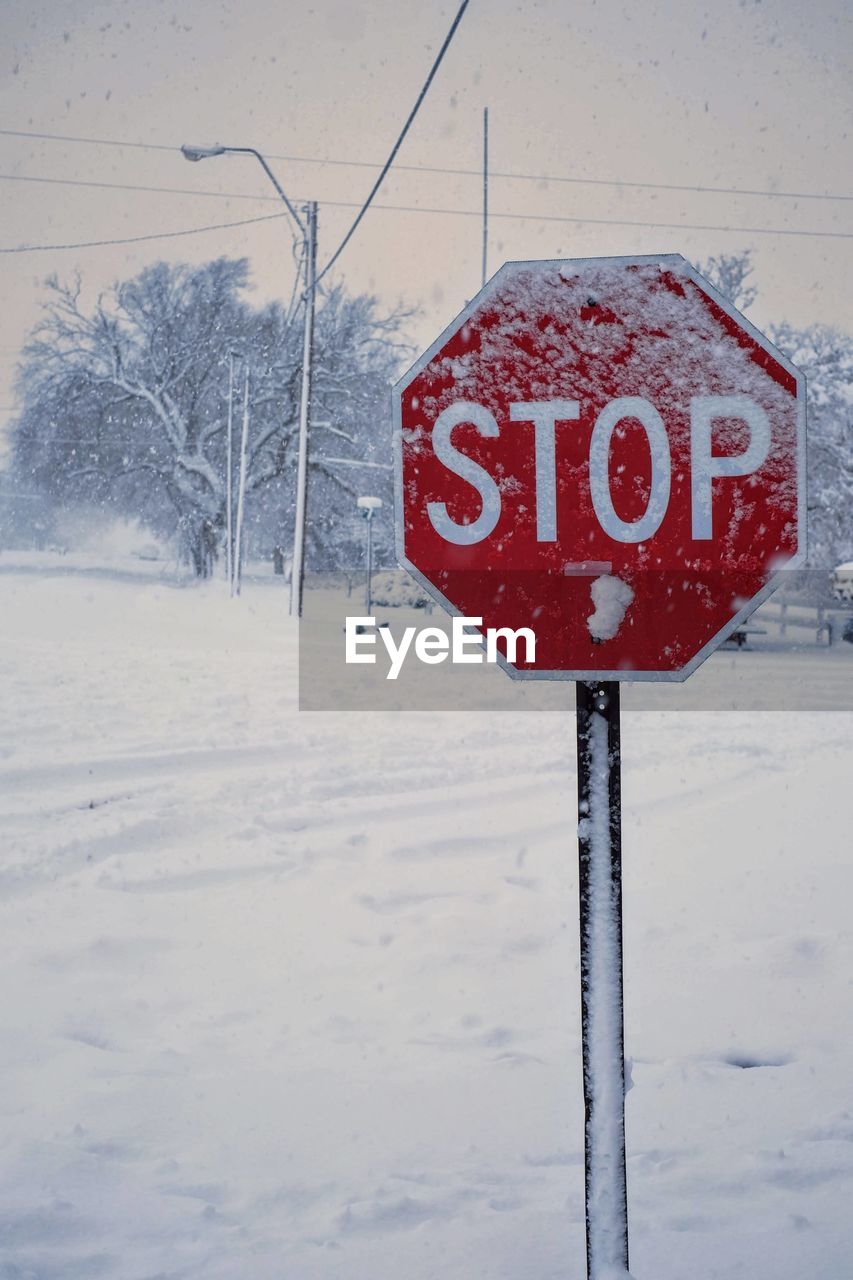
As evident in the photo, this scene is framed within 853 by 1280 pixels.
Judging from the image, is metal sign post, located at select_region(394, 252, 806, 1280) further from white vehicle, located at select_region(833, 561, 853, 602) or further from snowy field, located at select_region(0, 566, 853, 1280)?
white vehicle, located at select_region(833, 561, 853, 602)

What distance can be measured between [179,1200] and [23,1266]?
1.27ft

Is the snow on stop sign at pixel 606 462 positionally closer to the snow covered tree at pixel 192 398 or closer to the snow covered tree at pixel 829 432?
the snow covered tree at pixel 192 398

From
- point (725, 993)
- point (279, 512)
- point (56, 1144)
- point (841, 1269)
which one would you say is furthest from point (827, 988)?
point (279, 512)

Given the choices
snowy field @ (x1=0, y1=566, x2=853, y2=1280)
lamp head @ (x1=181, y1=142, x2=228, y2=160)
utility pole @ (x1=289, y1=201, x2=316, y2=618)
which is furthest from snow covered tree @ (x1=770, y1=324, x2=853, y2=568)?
snowy field @ (x1=0, y1=566, x2=853, y2=1280)

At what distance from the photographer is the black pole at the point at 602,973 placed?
1924 millimetres

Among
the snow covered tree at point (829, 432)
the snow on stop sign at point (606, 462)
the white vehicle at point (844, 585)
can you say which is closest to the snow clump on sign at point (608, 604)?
the snow on stop sign at point (606, 462)

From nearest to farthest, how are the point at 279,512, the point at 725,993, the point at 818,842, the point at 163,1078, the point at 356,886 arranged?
1. the point at 163,1078
2. the point at 725,993
3. the point at 356,886
4. the point at 818,842
5. the point at 279,512

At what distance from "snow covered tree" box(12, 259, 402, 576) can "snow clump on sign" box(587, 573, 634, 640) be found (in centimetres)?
3626

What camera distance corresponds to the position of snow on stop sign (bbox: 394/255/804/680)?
1.86 metres

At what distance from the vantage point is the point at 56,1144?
2.95 metres

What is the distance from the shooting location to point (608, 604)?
→ 189 cm

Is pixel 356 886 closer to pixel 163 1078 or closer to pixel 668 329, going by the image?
pixel 163 1078

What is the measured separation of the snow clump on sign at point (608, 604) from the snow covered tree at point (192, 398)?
36257 millimetres

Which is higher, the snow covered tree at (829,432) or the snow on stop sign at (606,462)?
the snow covered tree at (829,432)
